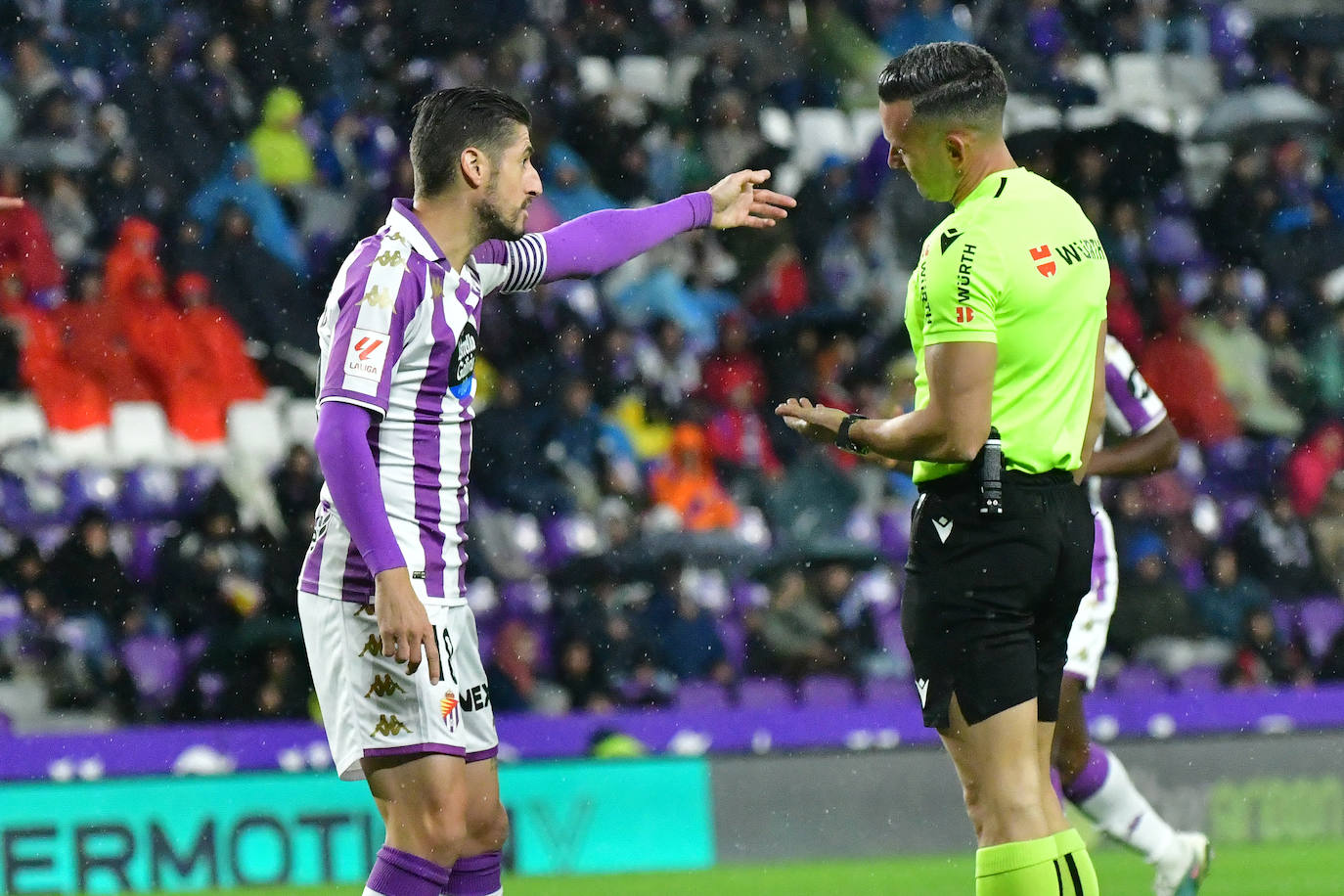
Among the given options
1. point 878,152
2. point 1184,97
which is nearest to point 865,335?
point 878,152

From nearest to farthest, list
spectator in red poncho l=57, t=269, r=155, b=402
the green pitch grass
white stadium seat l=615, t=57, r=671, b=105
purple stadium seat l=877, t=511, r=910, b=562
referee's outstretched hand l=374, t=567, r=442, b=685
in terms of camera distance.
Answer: referee's outstretched hand l=374, t=567, r=442, b=685
the green pitch grass
spectator in red poncho l=57, t=269, r=155, b=402
purple stadium seat l=877, t=511, r=910, b=562
white stadium seat l=615, t=57, r=671, b=105

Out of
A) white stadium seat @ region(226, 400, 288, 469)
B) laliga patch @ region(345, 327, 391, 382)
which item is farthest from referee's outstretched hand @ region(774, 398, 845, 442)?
white stadium seat @ region(226, 400, 288, 469)

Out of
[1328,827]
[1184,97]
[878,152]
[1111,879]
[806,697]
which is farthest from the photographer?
[1184,97]

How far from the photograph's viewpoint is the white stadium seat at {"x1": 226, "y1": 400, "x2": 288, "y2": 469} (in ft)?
36.8

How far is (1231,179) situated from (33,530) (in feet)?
27.7

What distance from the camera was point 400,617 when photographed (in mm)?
4098

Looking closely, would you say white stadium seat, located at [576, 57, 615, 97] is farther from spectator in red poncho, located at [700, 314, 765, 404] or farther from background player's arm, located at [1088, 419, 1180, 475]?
background player's arm, located at [1088, 419, 1180, 475]

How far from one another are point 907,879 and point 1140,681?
2.83 m

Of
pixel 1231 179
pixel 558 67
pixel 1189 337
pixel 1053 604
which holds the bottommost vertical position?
pixel 1053 604

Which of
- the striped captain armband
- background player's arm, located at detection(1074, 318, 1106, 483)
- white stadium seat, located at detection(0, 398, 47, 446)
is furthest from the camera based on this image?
white stadium seat, located at detection(0, 398, 47, 446)

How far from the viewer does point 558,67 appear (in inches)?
524

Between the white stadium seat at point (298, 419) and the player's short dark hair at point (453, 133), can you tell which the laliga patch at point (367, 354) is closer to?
the player's short dark hair at point (453, 133)

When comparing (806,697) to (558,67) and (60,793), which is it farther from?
(558,67)

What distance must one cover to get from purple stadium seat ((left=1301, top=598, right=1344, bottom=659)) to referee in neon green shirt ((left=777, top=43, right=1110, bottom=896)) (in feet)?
24.4
